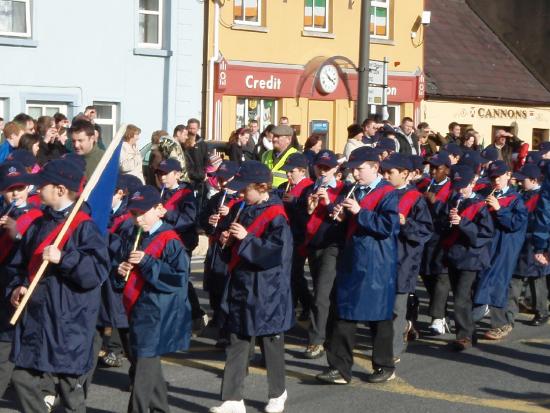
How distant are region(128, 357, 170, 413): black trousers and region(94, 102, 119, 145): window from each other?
18.2m

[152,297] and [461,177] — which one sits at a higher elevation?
[461,177]

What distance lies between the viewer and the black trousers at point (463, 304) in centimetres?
1244

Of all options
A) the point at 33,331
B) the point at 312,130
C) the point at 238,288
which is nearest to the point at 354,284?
the point at 238,288

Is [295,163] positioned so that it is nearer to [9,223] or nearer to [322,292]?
[322,292]

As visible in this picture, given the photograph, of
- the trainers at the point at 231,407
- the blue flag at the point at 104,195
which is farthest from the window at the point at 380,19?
the blue flag at the point at 104,195

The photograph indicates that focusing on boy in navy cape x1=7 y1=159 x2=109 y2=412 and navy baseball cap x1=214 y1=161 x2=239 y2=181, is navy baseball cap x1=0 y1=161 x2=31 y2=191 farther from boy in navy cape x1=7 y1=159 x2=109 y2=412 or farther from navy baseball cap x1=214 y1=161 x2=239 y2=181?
navy baseball cap x1=214 y1=161 x2=239 y2=181

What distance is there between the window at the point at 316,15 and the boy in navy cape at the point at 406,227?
1955cm

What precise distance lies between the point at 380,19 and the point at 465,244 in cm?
2213

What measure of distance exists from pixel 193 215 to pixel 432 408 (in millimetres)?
3349

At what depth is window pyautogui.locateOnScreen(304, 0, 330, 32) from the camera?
3130 centimetres

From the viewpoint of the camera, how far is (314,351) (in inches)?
475

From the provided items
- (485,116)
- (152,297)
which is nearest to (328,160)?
(152,297)

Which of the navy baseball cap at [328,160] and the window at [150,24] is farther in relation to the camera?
the window at [150,24]

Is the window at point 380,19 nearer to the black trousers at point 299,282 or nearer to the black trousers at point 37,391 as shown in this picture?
the black trousers at point 299,282
